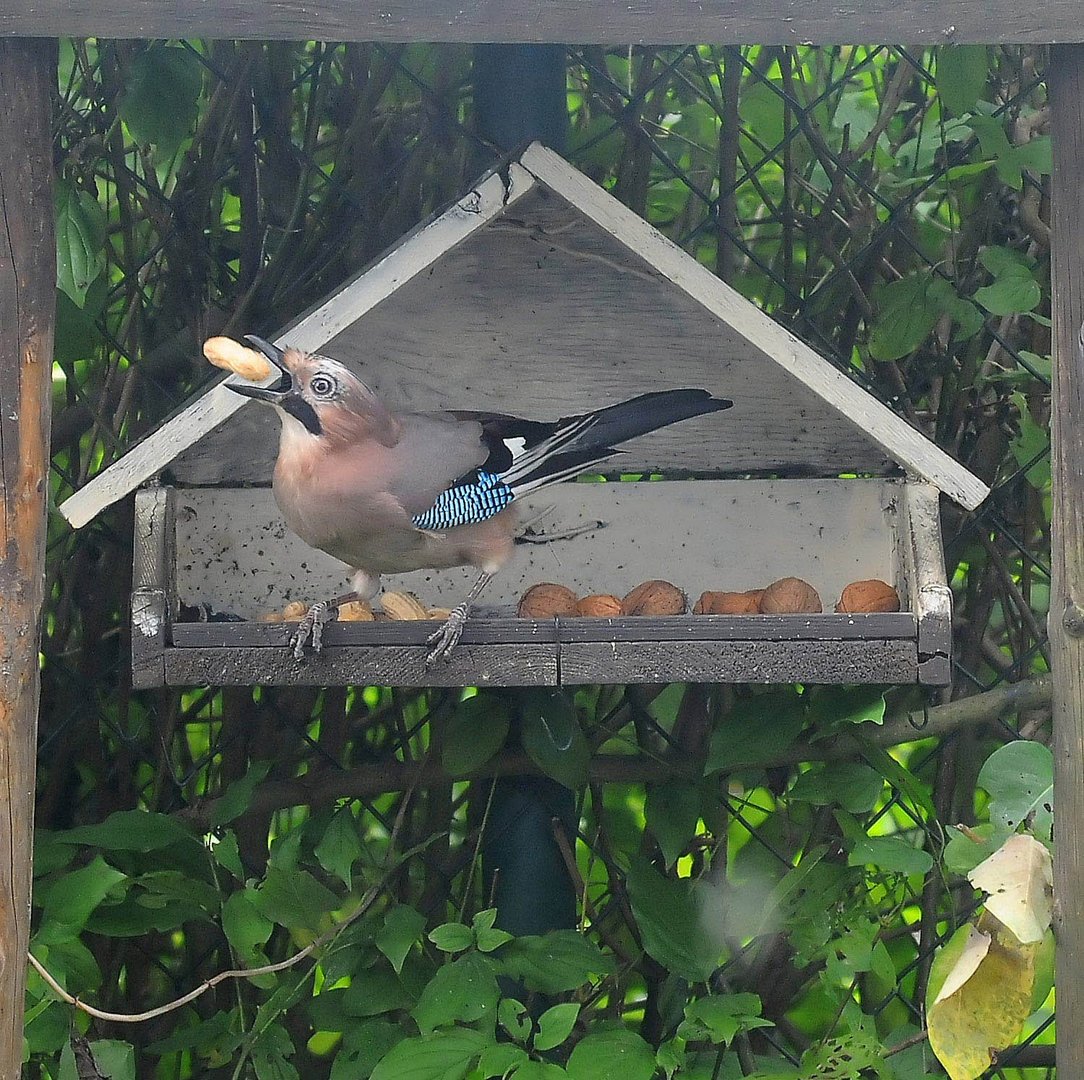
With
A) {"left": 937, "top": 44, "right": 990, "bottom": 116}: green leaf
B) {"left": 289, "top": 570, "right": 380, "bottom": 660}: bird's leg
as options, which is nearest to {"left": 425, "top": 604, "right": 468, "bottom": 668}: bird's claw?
{"left": 289, "top": 570, "right": 380, "bottom": 660}: bird's leg

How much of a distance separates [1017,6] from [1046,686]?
3.06 feet

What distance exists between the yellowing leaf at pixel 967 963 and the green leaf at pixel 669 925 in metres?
0.37

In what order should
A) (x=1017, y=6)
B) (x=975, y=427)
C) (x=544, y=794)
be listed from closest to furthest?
1. (x=1017, y=6)
2. (x=544, y=794)
3. (x=975, y=427)

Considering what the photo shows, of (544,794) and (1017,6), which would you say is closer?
(1017,6)

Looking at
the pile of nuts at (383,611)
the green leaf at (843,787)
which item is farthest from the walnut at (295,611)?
the green leaf at (843,787)

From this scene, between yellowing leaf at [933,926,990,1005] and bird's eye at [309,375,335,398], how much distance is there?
0.80 metres

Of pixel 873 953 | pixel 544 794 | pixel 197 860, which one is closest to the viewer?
pixel 873 953

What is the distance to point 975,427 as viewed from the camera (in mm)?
1863

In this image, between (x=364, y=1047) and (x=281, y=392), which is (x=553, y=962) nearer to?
(x=364, y=1047)

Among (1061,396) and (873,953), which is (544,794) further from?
(1061,396)

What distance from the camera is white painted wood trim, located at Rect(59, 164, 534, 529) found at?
1351 millimetres

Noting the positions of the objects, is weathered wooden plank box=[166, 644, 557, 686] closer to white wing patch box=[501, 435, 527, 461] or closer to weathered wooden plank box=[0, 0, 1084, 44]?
white wing patch box=[501, 435, 527, 461]

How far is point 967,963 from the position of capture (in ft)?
3.91

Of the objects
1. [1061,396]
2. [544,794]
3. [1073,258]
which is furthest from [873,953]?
[1073,258]
